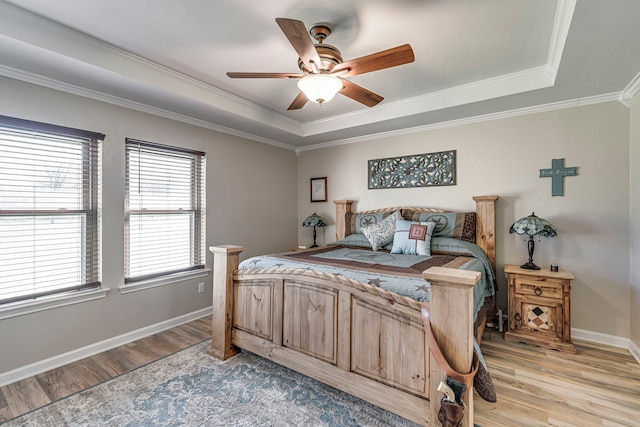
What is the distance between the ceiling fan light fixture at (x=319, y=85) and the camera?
2.02 m

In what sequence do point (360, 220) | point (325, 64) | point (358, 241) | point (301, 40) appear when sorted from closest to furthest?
point (301, 40) → point (325, 64) → point (358, 241) → point (360, 220)

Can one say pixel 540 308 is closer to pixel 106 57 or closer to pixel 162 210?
pixel 162 210

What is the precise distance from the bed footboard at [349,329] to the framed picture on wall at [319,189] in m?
2.37

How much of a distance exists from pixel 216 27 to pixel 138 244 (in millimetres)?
2250

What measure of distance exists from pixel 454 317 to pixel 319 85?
1.70 m

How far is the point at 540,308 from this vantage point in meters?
2.71

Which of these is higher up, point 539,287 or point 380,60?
point 380,60

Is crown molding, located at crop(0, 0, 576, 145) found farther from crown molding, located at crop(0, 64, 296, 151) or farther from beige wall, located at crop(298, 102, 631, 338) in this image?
beige wall, located at crop(298, 102, 631, 338)

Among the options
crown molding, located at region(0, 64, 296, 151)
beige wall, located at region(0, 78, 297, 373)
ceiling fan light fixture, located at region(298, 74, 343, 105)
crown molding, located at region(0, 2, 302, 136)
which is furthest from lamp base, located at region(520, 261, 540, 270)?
crown molding, located at region(0, 64, 296, 151)

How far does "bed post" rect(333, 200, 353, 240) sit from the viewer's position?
14.1 feet

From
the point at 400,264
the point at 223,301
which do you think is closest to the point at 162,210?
the point at 223,301

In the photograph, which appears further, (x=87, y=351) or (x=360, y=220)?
(x=360, y=220)

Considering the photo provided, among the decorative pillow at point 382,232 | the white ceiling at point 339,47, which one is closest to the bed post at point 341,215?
the decorative pillow at point 382,232

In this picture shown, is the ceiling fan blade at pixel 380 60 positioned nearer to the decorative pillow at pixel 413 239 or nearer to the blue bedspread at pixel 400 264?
the blue bedspread at pixel 400 264
